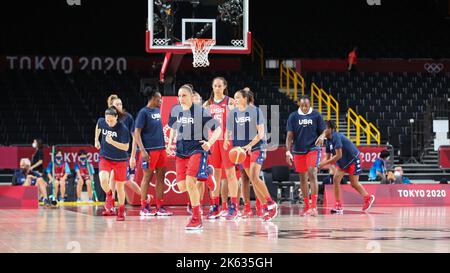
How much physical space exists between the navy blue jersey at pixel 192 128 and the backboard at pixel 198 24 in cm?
787

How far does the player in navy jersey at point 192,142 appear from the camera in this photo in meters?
10.4

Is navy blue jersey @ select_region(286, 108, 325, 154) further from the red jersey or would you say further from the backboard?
the backboard

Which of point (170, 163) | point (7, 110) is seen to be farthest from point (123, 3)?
point (170, 163)

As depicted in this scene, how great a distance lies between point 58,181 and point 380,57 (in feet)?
69.7

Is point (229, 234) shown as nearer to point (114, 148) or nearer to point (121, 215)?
point (121, 215)

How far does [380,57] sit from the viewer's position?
37844mm

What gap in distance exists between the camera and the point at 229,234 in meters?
9.84

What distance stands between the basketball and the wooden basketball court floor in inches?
35.9

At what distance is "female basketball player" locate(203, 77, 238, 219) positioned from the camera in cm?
1254

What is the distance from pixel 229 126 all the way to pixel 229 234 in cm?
309

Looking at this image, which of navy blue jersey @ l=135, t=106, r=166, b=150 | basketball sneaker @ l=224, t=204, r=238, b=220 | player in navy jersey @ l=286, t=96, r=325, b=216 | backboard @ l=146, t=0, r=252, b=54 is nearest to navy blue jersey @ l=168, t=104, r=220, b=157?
basketball sneaker @ l=224, t=204, r=238, b=220

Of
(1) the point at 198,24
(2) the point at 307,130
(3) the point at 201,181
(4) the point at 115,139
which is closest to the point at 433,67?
(1) the point at 198,24

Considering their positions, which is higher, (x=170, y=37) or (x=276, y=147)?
(x=170, y=37)

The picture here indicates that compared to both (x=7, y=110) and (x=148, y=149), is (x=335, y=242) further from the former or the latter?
(x=7, y=110)
